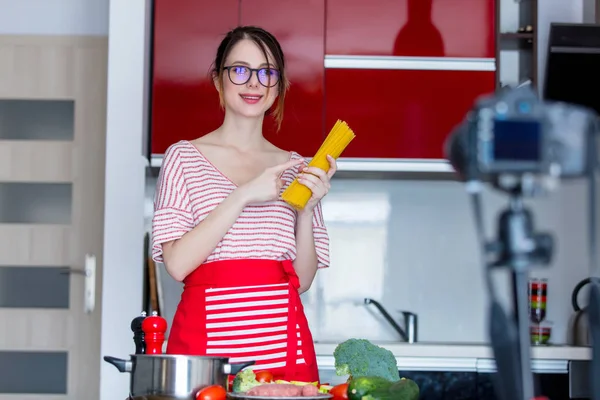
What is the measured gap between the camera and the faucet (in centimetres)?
342

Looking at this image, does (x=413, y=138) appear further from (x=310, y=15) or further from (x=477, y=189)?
(x=477, y=189)

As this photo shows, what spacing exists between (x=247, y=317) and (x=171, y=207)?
0.27 meters

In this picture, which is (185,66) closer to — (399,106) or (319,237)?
(399,106)

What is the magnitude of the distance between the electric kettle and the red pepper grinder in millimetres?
2172

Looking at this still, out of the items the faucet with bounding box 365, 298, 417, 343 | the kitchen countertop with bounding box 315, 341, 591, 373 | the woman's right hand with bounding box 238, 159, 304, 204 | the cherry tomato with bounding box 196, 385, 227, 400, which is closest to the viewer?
the cherry tomato with bounding box 196, 385, 227, 400

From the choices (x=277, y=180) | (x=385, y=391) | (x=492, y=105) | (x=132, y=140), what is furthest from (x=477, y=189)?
(x=132, y=140)

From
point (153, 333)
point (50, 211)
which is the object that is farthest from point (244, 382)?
point (50, 211)

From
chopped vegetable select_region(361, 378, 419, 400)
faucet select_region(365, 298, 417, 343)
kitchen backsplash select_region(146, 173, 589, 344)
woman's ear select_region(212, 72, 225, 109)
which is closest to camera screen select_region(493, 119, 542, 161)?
chopped vegetable select_region(361, 378, 419, 400)

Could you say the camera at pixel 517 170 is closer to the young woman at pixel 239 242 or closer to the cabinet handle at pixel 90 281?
the young woman at pixel 239 242

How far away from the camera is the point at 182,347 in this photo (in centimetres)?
188

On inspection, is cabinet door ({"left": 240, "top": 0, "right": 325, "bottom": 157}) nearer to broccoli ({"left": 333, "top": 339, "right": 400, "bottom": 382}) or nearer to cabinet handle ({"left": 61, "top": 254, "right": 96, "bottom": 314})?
cabinet handle ({"left": 61, "top": 254, "right": 96, "bottom": 314})

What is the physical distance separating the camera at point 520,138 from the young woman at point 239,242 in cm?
109

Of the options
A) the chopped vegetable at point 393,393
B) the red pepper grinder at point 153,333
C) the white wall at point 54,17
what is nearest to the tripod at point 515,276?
the chopped vegetable at point 393,393

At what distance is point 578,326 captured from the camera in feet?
11.1
